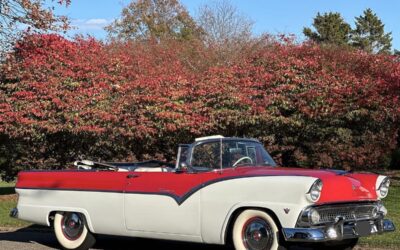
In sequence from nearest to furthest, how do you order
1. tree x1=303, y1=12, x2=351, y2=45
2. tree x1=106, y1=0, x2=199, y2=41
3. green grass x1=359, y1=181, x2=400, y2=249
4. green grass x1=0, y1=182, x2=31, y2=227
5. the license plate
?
1. the license plate
2. green grass x1=359, y1=181, x2=400, y2=249
3. green grass x1=0, y1=182, x2=31, y2=227
4. tree x1=106, y1=0, x2=199, y2=41
5. tree x1=303, y1=12, x2=351, y2=45

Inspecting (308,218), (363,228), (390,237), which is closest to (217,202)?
(308,218)

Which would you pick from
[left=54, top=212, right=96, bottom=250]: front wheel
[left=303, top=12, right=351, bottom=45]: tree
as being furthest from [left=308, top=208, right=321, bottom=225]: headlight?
[left=303, top=12, right=351, bottom=45]: tree

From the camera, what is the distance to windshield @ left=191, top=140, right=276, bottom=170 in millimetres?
7777

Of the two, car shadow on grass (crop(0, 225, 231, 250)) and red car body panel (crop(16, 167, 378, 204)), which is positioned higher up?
red car body panel (crop(16, 167, 378, 204))

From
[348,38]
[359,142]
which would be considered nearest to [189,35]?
[348,38]

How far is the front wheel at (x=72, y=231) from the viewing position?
28.9 feet

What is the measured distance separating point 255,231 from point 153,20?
137 ft

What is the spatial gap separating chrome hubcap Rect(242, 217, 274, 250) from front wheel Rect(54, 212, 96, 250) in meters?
2.76

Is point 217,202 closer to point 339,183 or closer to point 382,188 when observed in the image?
point 339,183

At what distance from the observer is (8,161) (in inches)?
803

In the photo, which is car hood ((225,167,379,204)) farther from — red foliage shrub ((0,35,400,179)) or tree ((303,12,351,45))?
tree ((303,12,351,45))

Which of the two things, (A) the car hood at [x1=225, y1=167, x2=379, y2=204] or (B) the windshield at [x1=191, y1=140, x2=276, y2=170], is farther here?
(B) the windshield at [x1=191, y1=140, x2=276, y2=170]

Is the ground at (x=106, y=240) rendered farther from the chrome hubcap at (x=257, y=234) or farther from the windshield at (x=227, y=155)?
the chrome hubcap at (x=257, y=234)

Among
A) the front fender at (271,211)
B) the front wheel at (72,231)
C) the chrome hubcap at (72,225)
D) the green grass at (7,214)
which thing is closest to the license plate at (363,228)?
the front fender at (271,211)
